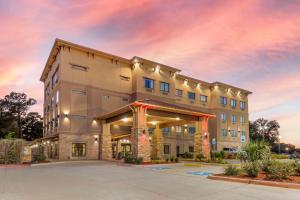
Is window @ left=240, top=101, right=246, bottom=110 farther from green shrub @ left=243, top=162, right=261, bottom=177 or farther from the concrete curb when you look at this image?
the concrete curb

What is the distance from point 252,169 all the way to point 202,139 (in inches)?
561

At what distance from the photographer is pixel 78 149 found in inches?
1139

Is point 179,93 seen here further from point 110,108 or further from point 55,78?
point 55,78

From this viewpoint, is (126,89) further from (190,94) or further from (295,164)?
(295,164)

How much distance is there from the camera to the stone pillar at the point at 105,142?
96.0 feet

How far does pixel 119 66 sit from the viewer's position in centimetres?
3400

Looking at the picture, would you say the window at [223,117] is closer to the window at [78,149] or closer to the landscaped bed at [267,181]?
the window at [78,149]

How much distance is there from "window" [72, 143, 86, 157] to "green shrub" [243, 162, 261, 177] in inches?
830

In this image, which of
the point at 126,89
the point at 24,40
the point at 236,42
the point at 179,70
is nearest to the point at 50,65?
the point at 126,89

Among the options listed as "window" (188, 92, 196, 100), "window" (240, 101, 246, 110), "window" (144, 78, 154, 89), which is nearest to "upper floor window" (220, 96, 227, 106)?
"window" (240, 101, 246, 110)

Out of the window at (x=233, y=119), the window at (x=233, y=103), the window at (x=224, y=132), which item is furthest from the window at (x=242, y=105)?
the window at (x=224, y=132)

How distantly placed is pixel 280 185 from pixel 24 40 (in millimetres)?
22087

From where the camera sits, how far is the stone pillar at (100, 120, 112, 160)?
96.0 feet

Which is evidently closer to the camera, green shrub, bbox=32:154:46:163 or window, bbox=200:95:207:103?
green shrub, bbox=32:154:46:163
